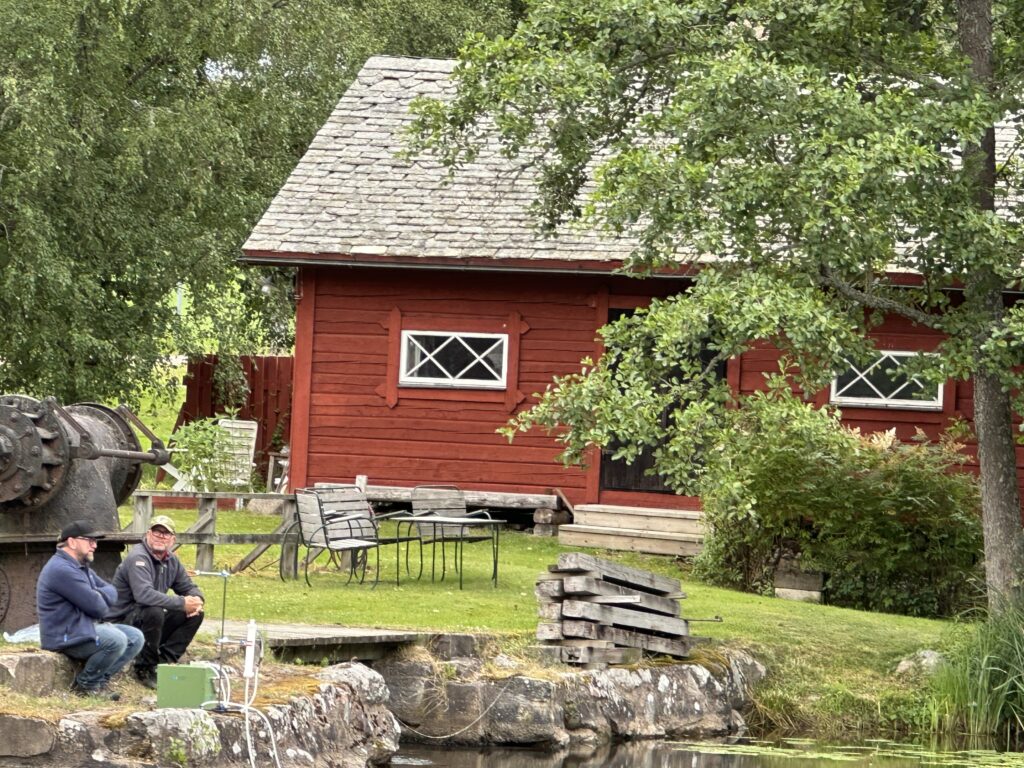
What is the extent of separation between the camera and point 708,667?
14141mm

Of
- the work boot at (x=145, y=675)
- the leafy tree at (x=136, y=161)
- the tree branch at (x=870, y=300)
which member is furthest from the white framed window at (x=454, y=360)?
the work boot at (x=145, y=675)

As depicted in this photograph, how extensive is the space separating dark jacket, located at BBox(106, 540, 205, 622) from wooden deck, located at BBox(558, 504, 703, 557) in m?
9.25

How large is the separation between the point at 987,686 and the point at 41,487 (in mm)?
7257

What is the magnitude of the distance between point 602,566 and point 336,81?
1446cm

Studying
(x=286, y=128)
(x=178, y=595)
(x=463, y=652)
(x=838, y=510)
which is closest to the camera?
(x=178, y=595)

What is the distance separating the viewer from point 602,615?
44.9 feet

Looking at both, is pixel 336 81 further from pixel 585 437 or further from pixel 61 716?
pixel 61 716

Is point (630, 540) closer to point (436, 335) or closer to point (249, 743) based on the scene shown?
point (436, 335)

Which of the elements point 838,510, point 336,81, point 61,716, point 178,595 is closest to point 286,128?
point 336,81

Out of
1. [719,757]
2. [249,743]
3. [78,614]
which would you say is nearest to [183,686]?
[249,743]

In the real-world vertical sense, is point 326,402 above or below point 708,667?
above

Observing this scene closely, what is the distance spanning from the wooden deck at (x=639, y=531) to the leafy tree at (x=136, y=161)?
21.3 ft

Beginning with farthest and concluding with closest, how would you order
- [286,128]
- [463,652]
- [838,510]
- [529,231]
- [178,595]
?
1. [286,128]
2. [529,231]
3. [838,510]
4. [463,652]
5. [178,595]

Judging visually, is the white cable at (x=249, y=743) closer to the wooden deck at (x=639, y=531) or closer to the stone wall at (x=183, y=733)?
the stone wall at (x=183, y=733)
